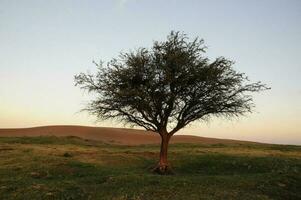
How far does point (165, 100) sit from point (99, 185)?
11106mm

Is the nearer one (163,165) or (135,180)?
(135,180)

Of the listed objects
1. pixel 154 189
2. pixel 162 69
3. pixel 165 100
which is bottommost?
pixel 154 189

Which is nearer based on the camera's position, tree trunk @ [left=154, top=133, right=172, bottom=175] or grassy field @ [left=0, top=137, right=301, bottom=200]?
grassy field @ [left=0, top=137, right=301, bottom=200]

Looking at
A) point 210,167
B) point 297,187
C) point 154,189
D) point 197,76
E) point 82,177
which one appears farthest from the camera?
point 210,167

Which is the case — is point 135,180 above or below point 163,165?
below

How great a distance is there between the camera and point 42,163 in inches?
1328

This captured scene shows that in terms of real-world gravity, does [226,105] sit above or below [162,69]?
below

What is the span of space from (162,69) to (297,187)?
1349 centimetres

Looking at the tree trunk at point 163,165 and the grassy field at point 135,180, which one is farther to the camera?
the tree trunk at point 163,165

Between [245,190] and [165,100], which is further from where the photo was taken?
[165,100]

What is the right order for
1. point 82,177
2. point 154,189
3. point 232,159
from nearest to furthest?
point 154,189 < point 82,177 < point 232,159

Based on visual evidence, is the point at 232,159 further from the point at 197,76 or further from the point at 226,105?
the point at 197,76

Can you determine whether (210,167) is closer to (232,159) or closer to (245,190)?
(232,159)

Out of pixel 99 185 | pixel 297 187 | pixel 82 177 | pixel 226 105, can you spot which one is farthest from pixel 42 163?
pixel 297 187
